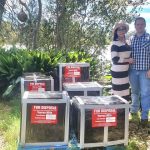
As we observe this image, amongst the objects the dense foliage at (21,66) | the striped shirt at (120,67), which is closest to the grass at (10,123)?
the dense foliage at (21,66)

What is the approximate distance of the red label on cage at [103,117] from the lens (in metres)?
4.16

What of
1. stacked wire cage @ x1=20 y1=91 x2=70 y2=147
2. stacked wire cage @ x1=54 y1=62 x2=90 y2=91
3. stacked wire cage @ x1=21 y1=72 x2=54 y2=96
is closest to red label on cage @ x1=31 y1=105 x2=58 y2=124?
stacked wire cage @ x1=20 y1=91 x2=70 y2=147

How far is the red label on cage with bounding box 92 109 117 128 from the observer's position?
13.6 ft

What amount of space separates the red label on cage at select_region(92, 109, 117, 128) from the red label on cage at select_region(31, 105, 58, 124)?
17.4 inches

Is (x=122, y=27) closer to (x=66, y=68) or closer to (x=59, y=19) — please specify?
(x=66, y=68)

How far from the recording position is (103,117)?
4184mm

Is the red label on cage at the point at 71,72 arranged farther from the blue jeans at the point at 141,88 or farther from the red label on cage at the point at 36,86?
the blue jeans at the point at 141,88

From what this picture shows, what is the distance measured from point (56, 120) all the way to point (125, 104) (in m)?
0.80

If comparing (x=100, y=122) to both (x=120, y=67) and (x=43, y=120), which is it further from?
(x=120, y=67)

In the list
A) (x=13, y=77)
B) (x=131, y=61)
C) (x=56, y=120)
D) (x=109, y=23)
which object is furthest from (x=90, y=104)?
(x=109, y=23)

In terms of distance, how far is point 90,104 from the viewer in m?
4.18

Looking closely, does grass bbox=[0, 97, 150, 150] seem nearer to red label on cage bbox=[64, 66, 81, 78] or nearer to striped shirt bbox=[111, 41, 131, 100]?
striped shirt bbox=[111, 41, 131, 100]

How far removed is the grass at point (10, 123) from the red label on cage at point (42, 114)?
0.64m

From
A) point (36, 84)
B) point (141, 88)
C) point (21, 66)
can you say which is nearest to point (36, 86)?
point (36, 84)
